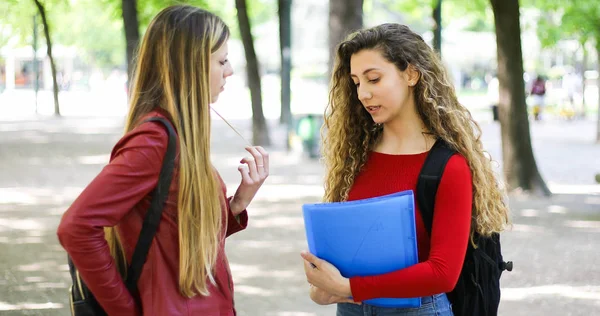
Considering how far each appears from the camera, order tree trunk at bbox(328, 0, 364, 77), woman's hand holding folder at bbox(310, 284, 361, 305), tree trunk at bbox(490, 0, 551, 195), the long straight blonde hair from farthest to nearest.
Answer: tree trunk at bbox(490, 0, 551, 195) → tree trunk at bbox(328, 0, 364, 77) → woman's hand holding folder at bbox(310, 284, 361, 305) → the long straight blonde hair

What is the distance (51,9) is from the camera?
110ft

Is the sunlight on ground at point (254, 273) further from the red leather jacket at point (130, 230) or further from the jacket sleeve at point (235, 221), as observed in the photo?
the red leather jacket at point (130, 230)

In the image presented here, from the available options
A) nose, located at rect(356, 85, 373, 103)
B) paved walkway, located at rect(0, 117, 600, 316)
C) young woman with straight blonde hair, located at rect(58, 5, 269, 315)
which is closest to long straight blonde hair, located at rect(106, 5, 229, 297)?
young woman with straight blonde hair, located at rect(58, 5, 269, 315)

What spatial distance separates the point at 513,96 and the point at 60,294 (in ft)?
26.3

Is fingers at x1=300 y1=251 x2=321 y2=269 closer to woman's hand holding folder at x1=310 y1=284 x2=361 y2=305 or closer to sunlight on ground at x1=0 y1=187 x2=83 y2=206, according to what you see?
woman's hand holding folder at x1=310 y1=284 x2=361 y2=305

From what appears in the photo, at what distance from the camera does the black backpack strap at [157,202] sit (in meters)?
2.51

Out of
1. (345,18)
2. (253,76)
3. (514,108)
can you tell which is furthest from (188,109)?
(253,76)

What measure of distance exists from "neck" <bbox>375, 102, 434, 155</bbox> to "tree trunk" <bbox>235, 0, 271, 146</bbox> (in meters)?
17.8

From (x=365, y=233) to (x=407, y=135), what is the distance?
417mm

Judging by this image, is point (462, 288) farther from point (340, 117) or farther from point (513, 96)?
point (513, 96)

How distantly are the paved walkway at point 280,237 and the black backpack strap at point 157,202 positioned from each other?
266 centimetres

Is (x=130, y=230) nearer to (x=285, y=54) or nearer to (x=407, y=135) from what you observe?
(x=407, y=135)

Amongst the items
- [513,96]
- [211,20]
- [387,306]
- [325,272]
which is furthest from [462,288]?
[513,96]

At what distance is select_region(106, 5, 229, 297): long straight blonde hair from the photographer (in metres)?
2.55
